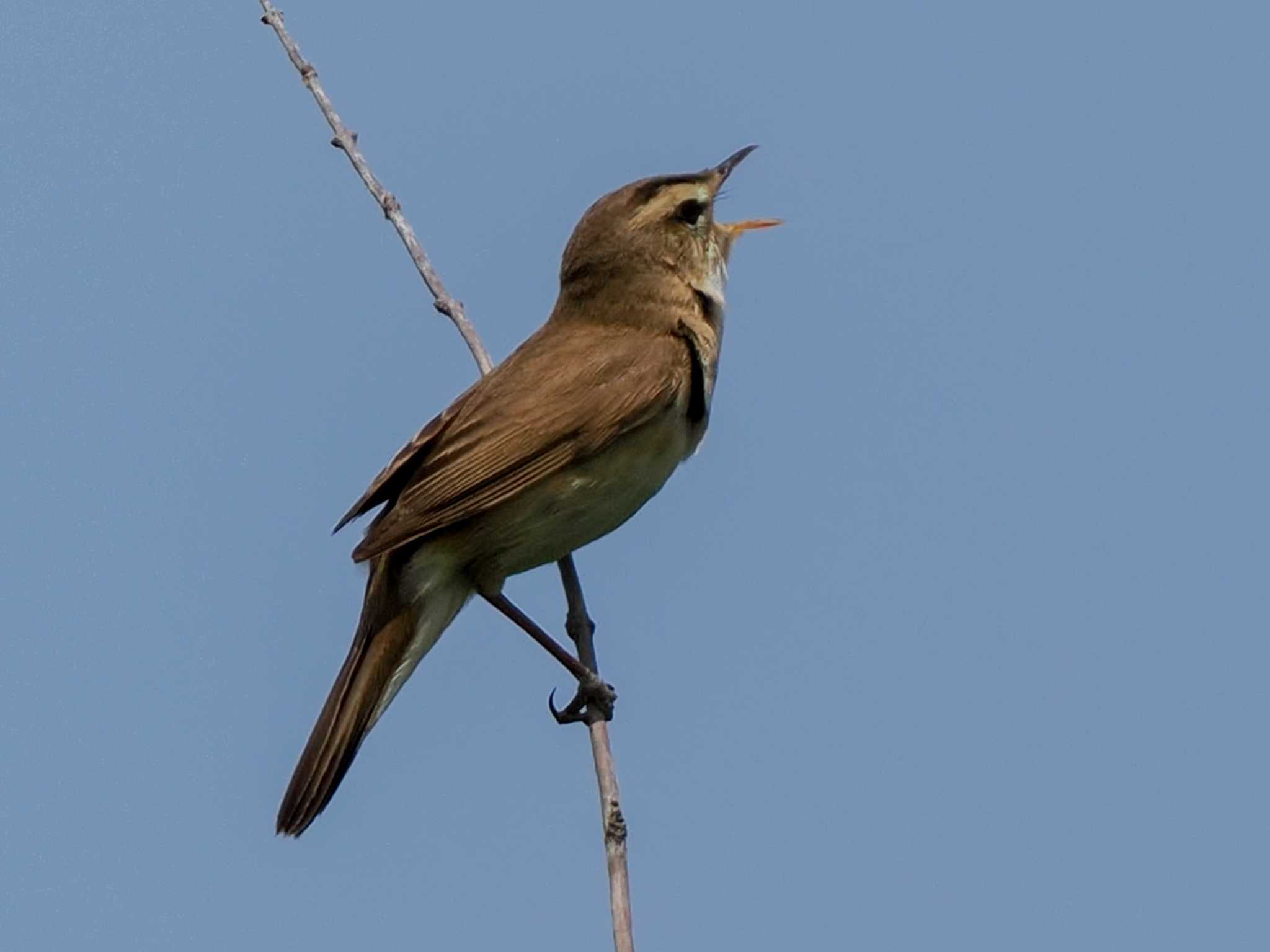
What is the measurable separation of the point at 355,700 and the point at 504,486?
0.76 m

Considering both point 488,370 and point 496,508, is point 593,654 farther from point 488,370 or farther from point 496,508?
point 488,370

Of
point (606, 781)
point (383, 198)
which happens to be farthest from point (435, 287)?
point (606, 781)

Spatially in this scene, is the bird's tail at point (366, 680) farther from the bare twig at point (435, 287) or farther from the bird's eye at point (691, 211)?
the bird's eye at point (691, 211)

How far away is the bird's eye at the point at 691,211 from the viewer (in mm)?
6379

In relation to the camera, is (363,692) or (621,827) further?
(363,692)

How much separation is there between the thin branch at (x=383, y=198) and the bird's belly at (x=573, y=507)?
1.98 feet

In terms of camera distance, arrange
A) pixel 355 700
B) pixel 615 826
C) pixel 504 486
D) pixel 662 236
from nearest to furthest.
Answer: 1. pixel 615 826
2. pixel 355 700
3. pixel 504 486
4. pixel 662 236

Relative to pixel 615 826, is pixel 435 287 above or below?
above

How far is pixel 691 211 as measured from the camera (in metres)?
6.40

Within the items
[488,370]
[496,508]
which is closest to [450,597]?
[496,508]

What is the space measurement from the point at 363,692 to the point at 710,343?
Answer: 1.61m

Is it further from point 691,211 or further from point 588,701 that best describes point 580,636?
point 691,211

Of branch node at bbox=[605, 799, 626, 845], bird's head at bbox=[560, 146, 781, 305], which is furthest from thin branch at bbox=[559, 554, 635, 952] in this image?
bird's head at bbox=[560, 146, 781, 305]

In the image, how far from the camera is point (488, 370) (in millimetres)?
6219
